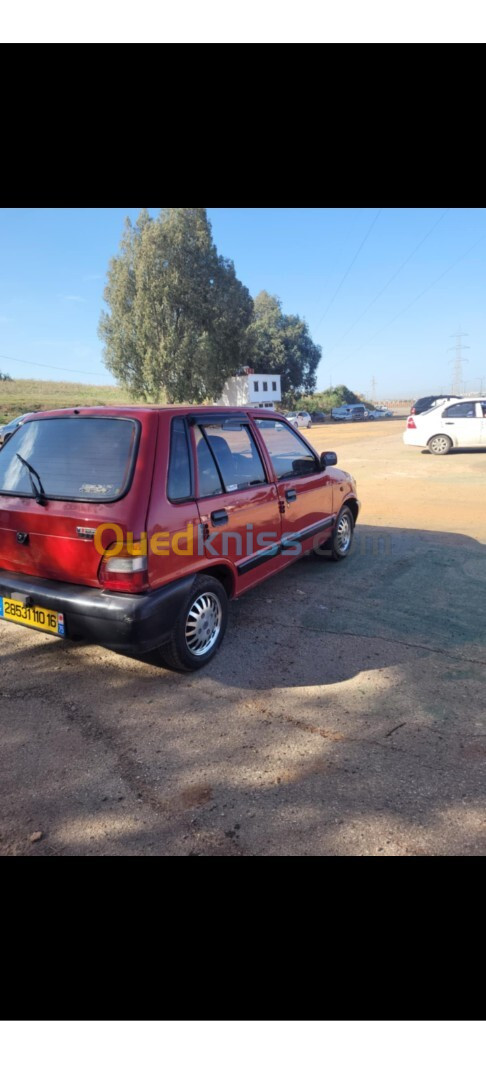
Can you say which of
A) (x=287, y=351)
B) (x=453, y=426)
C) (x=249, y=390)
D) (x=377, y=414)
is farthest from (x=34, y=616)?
(x=287, y=351)

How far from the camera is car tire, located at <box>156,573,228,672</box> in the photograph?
310 centimetres

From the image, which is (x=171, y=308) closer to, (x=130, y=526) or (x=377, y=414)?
(x=377, y=414)

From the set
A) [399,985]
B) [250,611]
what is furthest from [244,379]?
[399,985]

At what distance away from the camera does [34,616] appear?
3.03 meters

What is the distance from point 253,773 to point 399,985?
94cm

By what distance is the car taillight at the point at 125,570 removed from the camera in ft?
8.96

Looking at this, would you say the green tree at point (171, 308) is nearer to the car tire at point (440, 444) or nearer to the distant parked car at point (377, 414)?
the distant parked car at point (377, 414)

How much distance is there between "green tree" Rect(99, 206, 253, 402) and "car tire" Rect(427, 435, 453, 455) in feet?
78.6

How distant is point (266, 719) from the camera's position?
9.35ft

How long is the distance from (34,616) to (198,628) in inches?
38.5

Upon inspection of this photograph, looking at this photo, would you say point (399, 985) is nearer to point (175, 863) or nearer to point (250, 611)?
point (175, 863)

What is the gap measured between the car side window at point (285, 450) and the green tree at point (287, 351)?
160ft

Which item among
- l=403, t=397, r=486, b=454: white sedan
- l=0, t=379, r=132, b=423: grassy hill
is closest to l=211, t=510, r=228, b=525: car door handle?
l=403, t=397, r=486, b=454: white sedan

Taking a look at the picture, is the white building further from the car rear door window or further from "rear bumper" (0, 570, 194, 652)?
"rear bumper" (0, 570, 194, 652)
